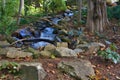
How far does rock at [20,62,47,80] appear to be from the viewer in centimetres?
498

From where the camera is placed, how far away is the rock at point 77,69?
17.6 ft

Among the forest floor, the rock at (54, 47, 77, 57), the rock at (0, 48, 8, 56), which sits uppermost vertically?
the rock at (0, 48, 8, 56)

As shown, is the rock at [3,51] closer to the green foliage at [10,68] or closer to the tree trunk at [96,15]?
the green foliage at [10,68]

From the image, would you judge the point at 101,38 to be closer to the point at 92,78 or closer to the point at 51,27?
the point at 51,27

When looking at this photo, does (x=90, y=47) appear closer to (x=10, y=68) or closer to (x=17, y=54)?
(x=17, y=54)

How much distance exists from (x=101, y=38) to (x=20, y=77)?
4.49m

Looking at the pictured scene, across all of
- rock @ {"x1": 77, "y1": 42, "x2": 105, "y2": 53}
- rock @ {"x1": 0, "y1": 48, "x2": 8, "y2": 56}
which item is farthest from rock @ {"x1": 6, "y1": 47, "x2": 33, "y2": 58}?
rock @ {"x1": 77, "y1": 42, "x2": 105, "y2": 53}

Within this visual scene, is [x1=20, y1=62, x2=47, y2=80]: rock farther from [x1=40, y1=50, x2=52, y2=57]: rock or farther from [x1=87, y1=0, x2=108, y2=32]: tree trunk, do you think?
[x1=87, y1=0, x2=108, y2=32]: tree trunk

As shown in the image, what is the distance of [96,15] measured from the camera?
10188 mm

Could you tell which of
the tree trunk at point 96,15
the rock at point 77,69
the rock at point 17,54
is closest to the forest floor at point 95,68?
the rock at point 77,69

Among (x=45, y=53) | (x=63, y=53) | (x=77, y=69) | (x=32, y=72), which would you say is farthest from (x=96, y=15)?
(x=32, y=72)

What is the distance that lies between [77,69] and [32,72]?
934 mm

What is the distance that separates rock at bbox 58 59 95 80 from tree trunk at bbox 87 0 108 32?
4.59 m

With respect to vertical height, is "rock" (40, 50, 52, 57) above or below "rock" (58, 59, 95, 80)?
above
